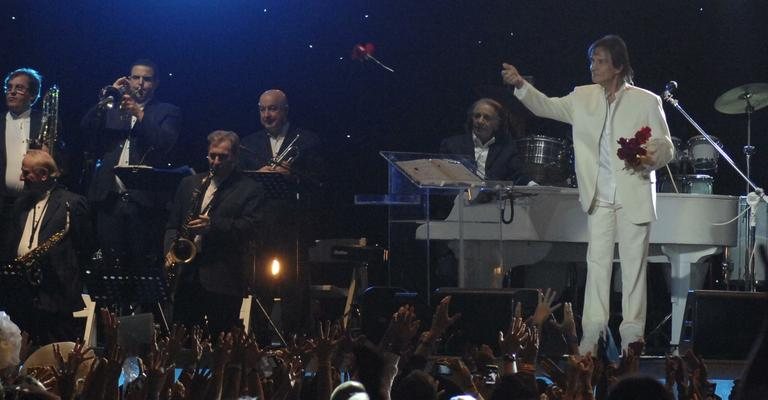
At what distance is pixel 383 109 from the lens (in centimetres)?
1130

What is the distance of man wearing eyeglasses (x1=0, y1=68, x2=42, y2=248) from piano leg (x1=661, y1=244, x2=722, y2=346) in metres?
4.85

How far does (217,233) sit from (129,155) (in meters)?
1.08

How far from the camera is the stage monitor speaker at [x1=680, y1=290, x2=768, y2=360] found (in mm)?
7473

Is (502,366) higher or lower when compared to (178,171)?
lower

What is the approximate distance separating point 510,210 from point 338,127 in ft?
9.36

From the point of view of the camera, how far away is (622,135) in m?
8.01

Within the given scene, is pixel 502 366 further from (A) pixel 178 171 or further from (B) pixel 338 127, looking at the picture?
(B) pixel 338 127

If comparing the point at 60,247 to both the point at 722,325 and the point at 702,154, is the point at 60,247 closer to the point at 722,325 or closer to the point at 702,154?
the point at 722,325

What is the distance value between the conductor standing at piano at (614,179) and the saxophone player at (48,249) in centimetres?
326

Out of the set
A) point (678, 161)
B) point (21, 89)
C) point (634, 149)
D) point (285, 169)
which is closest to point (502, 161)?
point (678, 161)

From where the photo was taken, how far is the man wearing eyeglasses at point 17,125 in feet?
30.5

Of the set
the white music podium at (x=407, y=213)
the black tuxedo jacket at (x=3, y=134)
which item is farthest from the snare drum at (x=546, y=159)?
the black tuxedo jacket at (x=3, y=134)

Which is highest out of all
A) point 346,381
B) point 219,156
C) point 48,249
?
point 219,156

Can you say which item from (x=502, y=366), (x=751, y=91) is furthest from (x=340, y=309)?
(x=502, y=366)
